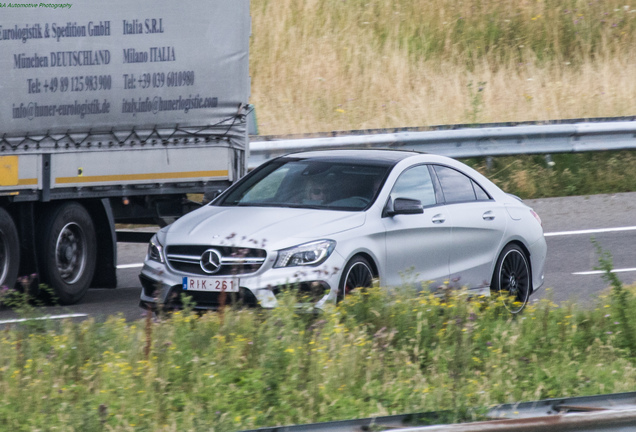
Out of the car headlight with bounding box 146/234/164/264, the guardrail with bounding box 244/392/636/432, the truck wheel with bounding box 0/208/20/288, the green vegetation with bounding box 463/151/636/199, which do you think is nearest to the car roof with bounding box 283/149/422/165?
the car headlight with bounding box 146/234/164/264

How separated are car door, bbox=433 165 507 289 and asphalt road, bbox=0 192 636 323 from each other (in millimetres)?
787

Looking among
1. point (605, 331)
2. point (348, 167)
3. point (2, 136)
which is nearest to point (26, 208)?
point (2, 136)

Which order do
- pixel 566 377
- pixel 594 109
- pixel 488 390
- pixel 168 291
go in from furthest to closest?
pixel 594 109
pixel 168 291
pixel 566 377
pixel 488 390

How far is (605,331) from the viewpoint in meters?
7.37

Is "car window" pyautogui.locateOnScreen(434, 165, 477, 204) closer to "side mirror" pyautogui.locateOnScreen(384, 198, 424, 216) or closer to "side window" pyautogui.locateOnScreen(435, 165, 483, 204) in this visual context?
"side window" pyautogui.locateOnScreen(435, 165, 483, 204)

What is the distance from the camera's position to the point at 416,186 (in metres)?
9.05

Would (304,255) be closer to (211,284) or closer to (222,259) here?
(222,259)

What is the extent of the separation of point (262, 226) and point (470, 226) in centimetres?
205

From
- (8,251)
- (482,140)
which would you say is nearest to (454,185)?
(8,251)

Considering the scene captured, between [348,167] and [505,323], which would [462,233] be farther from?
[505,323]

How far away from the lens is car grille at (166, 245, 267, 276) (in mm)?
7758

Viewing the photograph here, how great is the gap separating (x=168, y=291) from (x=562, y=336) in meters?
2.94

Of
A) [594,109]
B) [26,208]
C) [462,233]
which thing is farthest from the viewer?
[594,109]

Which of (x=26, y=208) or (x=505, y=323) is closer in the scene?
(x=505, y=323)
